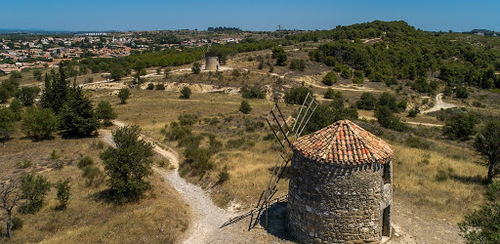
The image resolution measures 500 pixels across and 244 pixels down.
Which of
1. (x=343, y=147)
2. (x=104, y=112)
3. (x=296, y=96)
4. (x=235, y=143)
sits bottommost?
(x=235, y=143)

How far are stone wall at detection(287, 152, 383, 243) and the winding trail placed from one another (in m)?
5.21

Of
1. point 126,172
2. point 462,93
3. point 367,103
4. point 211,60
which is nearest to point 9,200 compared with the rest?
point 126,172

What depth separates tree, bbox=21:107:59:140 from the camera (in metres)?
28.6

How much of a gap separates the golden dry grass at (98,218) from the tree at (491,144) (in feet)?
65.1

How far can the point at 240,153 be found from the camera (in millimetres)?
25094

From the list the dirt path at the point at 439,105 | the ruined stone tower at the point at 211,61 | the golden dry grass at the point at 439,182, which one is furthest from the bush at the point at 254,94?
the dirt path at the point at 439,105

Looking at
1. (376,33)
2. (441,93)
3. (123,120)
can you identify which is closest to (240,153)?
(123,120)

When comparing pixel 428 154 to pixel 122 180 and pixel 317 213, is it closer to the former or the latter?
pixel 317 213

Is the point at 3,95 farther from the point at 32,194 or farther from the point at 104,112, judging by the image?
the point at 32,194

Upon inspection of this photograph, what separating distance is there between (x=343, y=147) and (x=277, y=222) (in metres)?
5.52

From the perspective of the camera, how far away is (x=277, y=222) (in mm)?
14680

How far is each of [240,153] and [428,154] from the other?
51.3 feet

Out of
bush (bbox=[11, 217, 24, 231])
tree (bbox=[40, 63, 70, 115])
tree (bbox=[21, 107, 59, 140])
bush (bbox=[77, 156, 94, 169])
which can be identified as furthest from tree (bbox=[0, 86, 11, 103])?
bush (bbox=[11, 217, 24, 231])

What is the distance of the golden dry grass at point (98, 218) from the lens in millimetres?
13773
